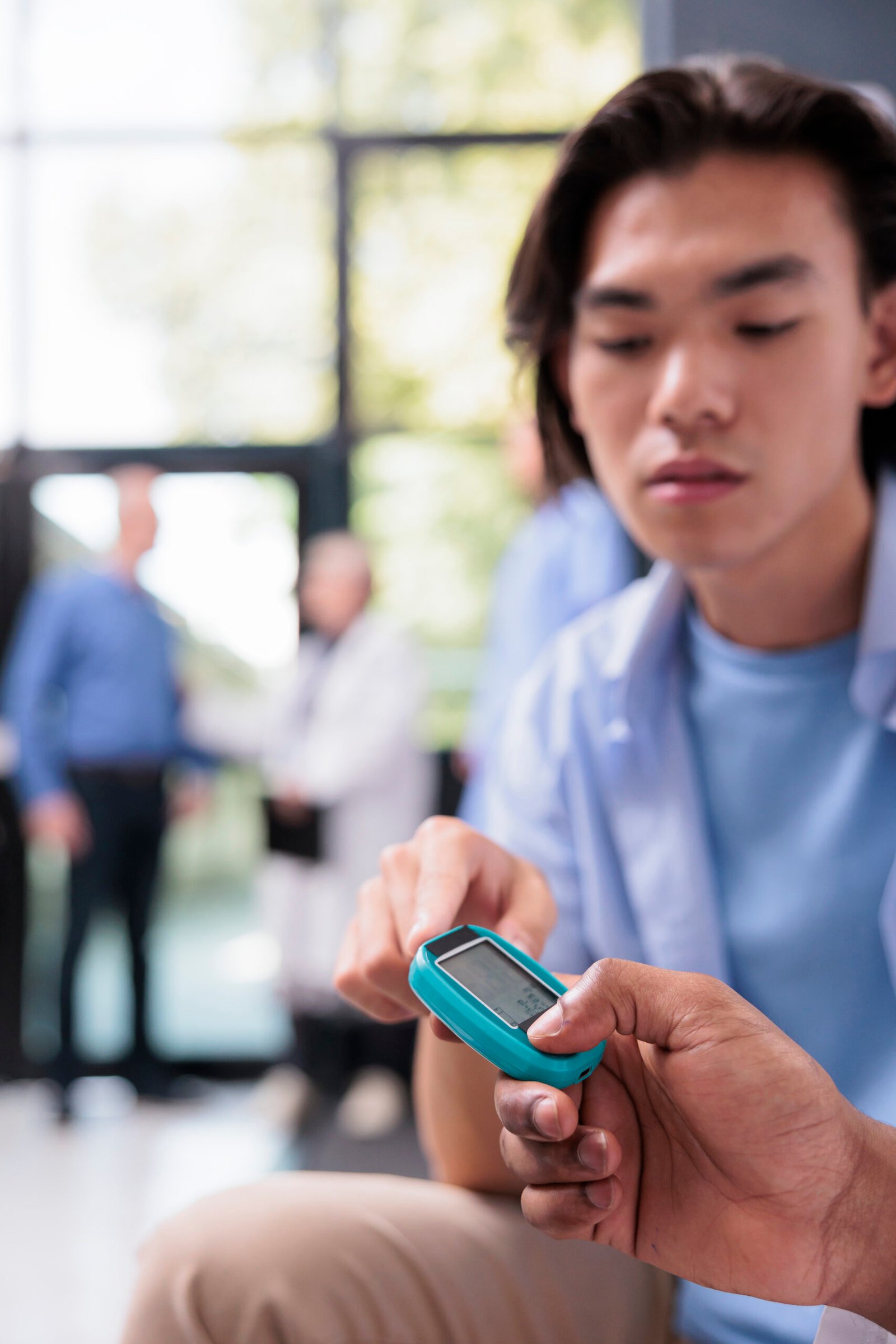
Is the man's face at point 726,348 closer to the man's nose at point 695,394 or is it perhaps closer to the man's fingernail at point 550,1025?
the man's nose at point 695,394

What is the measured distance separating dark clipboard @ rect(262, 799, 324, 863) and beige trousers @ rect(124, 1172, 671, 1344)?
7.78 feet

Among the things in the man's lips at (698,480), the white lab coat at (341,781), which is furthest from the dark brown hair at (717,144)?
the white lab coat at (341,781)

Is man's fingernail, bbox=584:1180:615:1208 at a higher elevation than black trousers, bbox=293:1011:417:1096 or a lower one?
higher

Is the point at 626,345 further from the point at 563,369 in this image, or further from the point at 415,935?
the point at 415,935

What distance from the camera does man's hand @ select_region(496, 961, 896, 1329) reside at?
61 centimetres

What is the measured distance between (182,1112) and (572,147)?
9.99 ft

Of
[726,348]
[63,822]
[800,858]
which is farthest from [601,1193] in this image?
[63,822]

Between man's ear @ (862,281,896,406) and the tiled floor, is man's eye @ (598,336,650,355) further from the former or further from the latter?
the tiled floor

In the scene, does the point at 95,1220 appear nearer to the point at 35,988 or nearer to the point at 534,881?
the point at 35,988

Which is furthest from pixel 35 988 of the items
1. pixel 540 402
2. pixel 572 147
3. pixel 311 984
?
pixel 572 147

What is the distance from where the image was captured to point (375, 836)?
3.26 meters

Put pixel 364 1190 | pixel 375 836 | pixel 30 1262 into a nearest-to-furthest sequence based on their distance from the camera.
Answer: pixel 364 1190 < pixel 30 1262 < pixel 375 836

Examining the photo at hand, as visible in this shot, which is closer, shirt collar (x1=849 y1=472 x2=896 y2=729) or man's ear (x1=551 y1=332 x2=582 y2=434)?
shirt collar (x1=849 y1=472 x2=896 y2=729)

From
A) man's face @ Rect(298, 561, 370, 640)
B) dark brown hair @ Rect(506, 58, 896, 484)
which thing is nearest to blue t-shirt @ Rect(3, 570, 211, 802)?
man's face @ Rect(298, 561, 370, 640)
